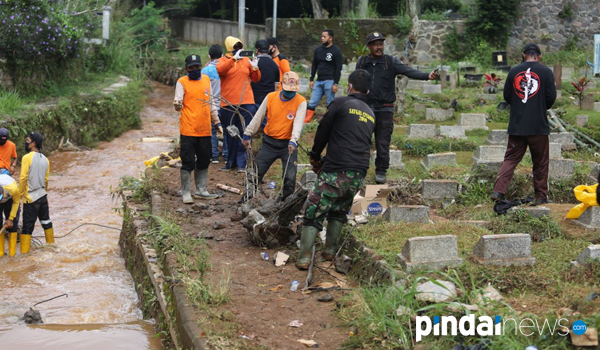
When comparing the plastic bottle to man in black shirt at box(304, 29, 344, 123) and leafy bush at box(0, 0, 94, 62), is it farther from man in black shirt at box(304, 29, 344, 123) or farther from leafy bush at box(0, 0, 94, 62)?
leafy bush at box(0, 0, 94, 62)

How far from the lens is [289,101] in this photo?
8.59m

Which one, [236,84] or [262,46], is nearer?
[236,84]

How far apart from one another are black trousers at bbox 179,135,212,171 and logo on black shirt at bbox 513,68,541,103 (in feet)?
12.7

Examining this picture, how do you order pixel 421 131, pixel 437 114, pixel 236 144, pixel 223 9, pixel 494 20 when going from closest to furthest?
pixel 236 144 < pixel 421 131 < pixel 437 114 < pixel 494 20 < pixel 223 9

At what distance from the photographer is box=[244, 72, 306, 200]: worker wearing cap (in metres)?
8.55

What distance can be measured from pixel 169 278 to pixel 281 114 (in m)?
2.61

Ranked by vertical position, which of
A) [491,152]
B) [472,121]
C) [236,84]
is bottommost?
[491,152]

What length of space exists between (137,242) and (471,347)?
4.97 metres

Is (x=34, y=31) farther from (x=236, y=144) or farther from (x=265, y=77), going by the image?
(x=236, y=144)

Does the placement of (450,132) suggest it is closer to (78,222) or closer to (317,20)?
(78,222)

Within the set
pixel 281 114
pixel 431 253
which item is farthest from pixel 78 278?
pixel 431 253

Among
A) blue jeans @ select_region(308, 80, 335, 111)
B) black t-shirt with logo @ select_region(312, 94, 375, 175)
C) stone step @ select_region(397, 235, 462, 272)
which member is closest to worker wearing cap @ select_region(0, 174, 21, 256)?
black t-shirt with logo @ select_region(312, 94, 375, 175)

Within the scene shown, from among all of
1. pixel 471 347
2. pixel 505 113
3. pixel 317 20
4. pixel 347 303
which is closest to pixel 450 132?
pixel 505 113

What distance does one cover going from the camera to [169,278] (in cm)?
686
